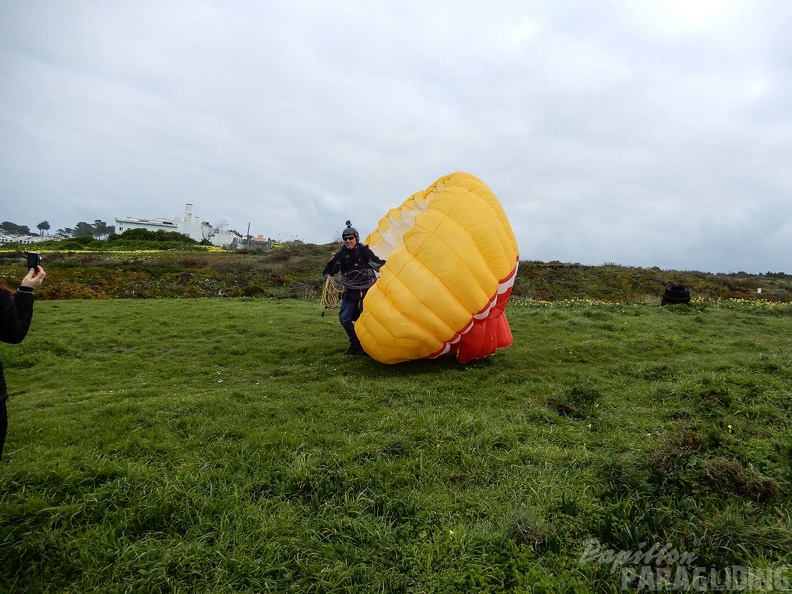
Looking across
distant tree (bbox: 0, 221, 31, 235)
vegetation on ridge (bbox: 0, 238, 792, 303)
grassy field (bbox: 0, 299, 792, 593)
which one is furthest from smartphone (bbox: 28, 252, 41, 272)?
distant tree (bbox: 0, 221, 31, 235)

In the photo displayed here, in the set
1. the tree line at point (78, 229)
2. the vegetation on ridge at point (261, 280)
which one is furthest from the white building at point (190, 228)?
the vegetation on ridge at point (261, 280)

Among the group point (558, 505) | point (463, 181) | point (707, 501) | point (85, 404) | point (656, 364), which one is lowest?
point (85, 404)

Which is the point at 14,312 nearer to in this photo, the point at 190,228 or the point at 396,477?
the point at 396,477

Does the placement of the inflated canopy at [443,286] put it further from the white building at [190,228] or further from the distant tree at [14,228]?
the distant tree at [14,228]

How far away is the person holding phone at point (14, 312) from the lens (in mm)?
3056

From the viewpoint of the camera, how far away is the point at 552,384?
698 centimetres

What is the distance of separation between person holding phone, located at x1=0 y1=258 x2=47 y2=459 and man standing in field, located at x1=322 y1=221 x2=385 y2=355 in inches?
229

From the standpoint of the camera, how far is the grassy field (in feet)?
9.73

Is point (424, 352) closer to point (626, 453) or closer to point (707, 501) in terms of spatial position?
point (626, 453)

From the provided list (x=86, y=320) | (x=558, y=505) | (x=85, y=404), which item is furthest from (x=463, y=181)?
(x=86, y=320)

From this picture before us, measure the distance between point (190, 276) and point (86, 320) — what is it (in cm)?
1237

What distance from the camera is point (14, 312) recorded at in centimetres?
309

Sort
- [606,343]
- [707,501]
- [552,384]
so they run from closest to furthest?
[707,501] → [552,384] → [606,343]

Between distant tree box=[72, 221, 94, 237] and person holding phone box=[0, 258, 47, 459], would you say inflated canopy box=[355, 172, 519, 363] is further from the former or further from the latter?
distant tree box=[72, 221, 94, 237]
